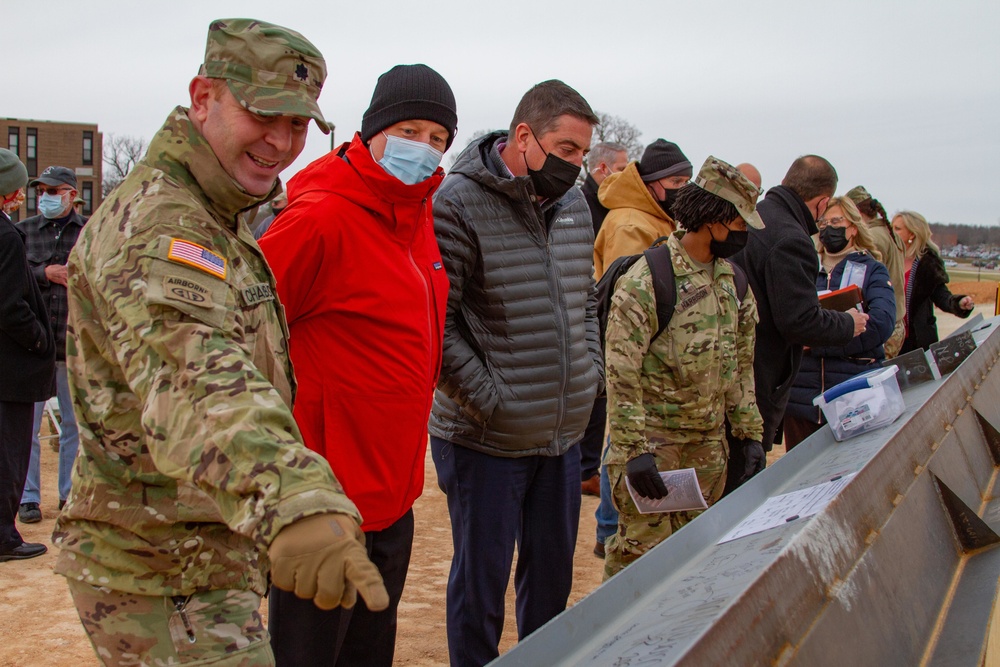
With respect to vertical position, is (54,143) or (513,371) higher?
(54,143)

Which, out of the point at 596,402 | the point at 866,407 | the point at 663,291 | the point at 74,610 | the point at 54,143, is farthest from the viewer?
the point at 54,143

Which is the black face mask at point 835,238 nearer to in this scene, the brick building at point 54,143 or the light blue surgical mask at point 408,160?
the light blue surgical mask at point 408,160

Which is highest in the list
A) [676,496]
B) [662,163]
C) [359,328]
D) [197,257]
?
[662,163]

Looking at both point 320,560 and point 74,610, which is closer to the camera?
point 320,560

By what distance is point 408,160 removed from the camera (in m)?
2.89

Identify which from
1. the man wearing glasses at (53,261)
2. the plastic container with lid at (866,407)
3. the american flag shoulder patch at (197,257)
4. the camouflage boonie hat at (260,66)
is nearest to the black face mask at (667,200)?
the plastic container with lid at (866,407)

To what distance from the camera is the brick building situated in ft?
130

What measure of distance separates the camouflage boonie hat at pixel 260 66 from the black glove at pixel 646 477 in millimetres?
2095

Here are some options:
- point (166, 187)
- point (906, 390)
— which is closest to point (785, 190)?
point (906, 390)

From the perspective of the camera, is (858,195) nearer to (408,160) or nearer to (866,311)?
(866,311)

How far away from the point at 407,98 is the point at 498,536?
5.14 ft

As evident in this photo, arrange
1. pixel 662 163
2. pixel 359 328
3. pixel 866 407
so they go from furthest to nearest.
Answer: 1. pixel 662 163
2. pixel 866 407
3. pixel 359 328

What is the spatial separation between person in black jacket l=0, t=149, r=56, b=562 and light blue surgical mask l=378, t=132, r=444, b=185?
332 cm

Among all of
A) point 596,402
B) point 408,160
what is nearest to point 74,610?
point 408,160
